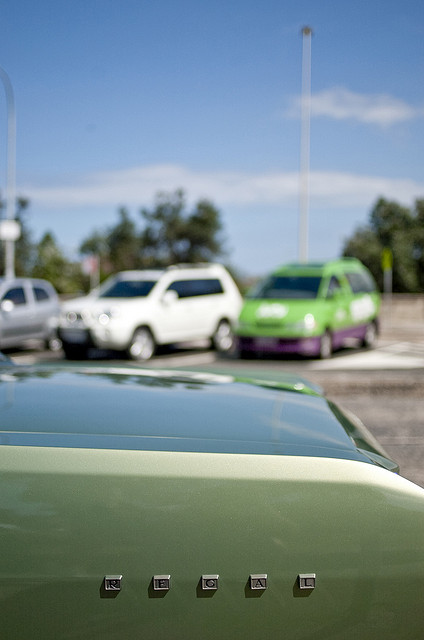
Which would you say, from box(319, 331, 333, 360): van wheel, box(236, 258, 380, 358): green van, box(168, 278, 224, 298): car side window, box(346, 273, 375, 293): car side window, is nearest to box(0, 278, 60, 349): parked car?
box(168, 278, 224, 298): car side window

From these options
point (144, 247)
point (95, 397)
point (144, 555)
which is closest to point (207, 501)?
point (144, 555)

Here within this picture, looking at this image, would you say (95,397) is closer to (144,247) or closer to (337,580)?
(337,580)

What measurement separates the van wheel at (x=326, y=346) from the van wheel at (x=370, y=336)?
220 centimetres

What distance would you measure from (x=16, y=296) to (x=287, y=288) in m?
5.96

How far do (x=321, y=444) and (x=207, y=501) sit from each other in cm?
39

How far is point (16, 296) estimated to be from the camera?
16766 millimetres

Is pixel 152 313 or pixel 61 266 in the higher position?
pixel 152 313

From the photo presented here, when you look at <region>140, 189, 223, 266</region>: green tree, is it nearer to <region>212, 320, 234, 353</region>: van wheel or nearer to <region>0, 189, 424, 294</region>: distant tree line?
<region>0, 189, 424, 294</region>: distant tree line

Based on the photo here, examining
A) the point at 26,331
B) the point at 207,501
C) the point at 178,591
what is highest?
the point at 207,501

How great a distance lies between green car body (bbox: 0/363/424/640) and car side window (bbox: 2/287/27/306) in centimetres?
1521

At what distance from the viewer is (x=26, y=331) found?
54.4 ft

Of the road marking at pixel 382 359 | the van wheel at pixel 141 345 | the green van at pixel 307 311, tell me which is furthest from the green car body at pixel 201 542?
the van wheel at pixel 141 345

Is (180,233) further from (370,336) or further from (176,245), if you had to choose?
(370,336)

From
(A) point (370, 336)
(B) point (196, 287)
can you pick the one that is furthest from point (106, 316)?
(A) point (370, 336)
